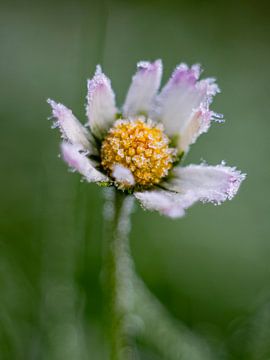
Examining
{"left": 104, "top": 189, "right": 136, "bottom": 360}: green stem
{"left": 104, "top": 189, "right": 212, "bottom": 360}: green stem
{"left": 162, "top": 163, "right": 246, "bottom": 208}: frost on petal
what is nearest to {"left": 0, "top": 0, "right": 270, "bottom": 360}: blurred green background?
{"left": 104, "top": 189, "right": 212, "bottom": 360}: green stem

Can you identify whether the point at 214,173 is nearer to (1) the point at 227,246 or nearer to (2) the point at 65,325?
(2) the point at 65,325

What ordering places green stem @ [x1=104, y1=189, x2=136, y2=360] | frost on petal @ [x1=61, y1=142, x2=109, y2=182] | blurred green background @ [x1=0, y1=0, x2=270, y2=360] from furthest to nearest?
blurred green background @ [x1=0, y1=0, x2=270, y2=360]
green stem @ [x1=104, y1=189, x2=136, y2=360]
frost on petal @ [x1=61, y1=142, x2=109, y2=182]

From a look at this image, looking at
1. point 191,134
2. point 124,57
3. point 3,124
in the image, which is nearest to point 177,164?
point 191,134

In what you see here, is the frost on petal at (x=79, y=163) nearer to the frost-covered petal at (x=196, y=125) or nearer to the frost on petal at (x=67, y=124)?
the frost on petal at (x=67, y=124)

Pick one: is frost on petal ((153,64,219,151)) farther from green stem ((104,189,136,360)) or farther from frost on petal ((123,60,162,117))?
green stem ((104,189,136,360))

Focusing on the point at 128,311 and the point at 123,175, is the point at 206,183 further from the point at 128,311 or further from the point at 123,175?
→ the point at 128,311

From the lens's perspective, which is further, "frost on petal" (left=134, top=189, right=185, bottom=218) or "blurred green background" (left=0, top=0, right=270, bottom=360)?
"blurred green background" (left=0, top=0, right=270, bottom=360)

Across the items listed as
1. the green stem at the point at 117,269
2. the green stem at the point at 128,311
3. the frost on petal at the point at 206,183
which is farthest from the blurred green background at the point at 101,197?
the frost on petal at the point at 206,183
